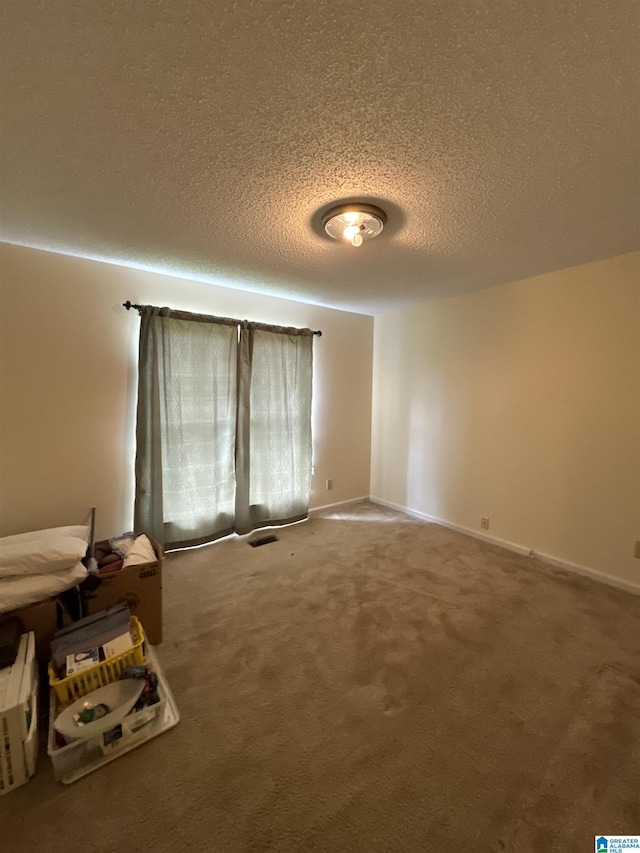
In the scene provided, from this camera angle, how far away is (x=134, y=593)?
5.92 feet

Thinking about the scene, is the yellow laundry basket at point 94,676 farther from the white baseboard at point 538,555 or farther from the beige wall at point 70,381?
the white baseboard at point 538,555

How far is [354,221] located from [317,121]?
582 millimetres

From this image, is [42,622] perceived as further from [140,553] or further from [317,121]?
[317,121]

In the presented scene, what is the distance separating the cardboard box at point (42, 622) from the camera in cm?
154

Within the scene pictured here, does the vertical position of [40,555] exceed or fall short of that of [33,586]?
it exceeds it

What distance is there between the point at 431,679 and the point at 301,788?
72cm

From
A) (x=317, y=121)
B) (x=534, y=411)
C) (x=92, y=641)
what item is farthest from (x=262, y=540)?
(x=317, y=121)

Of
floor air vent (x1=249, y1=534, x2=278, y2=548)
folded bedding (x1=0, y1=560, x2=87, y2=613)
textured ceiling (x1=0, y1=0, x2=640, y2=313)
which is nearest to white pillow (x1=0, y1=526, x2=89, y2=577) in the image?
folded bedding (x1=0, y1=560, x2=87, y2=613)

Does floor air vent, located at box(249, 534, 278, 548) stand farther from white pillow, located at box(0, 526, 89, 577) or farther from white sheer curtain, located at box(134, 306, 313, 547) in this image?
white pillow, located at box(0, 526, 89, 577)

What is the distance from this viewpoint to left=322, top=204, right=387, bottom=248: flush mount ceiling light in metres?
1.66

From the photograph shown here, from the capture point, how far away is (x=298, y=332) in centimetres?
334

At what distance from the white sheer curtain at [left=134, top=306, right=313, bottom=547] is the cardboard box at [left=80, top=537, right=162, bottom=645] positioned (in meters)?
0.89

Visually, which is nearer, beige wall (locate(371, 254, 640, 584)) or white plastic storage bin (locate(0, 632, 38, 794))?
white plastic storage bin (locate(0, 632, 38, 794))

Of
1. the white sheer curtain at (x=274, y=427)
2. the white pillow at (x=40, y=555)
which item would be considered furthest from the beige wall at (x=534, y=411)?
the white pillow at (x=40, y=555)
